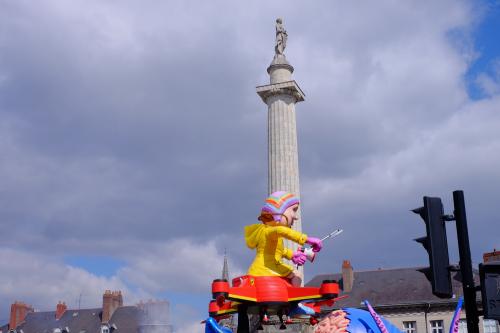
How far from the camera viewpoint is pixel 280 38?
22.9m

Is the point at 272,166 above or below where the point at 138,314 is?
above

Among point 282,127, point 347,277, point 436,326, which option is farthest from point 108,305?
point 282,127

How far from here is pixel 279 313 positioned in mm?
8766

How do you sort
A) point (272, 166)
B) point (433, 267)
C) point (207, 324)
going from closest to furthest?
point (433, 267) < point (207, 324) < point (272, 166)

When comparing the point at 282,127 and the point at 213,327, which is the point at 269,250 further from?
the point at 282,127

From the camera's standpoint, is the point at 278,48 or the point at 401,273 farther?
the point at 401,273

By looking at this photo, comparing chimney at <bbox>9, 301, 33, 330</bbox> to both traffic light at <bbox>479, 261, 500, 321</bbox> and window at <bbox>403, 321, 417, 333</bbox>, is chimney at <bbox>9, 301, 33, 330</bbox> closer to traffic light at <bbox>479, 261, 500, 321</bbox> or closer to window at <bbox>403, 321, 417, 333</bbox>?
window at <bbox>403, 321, 417, 333</bbox>

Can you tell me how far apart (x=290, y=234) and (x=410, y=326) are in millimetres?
26232

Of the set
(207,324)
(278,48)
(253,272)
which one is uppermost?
(278,48)

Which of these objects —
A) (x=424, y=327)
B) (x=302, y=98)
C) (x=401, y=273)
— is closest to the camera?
(x=302, y=98)

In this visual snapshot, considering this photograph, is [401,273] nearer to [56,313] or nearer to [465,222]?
[56,313]

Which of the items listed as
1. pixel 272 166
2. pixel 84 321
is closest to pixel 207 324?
pixel 272 166

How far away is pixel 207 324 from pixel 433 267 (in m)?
5.15

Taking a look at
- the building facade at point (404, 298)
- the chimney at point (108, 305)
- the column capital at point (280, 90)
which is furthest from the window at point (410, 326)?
the chimney at point (108, 305)
